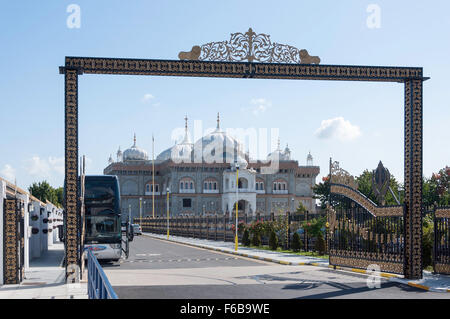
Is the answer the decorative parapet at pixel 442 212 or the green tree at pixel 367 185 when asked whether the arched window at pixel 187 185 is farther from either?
the decorative parapet at pixel 442 212

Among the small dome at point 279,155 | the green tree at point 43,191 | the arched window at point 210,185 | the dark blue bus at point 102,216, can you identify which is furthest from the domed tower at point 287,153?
the dark blue bus at point 102,216

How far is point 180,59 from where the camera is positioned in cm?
1619

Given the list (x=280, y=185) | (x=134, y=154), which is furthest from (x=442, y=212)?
(x=134, y=154)

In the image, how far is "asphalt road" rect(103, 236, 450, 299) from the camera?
13273 millimetres

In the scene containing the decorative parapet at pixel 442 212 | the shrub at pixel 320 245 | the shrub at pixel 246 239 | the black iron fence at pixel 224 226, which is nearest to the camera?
the decorative parapet at pixel 442 212

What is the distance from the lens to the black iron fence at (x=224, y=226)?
30.0 metres

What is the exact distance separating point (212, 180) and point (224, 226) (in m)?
59.9

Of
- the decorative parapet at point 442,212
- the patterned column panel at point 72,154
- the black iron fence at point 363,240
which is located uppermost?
the patterned column panel at point 72,154

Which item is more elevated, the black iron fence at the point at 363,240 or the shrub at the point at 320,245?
the black iron fence at the point at 363,240

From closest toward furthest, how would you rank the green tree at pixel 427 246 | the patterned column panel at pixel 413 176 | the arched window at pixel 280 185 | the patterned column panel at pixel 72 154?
the patterned column panel at pixel 72 154 → the patterned column panel at pixel 413 176 → the green tree at pixel 427 246 → the arched window at pixel 280 185

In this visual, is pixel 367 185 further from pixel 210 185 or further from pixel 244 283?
pixel 210 185

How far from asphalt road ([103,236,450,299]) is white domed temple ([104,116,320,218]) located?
7789 cm

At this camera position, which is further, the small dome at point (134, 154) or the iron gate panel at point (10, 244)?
the small dome at point (134, 154)

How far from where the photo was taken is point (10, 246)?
50.4 feet
